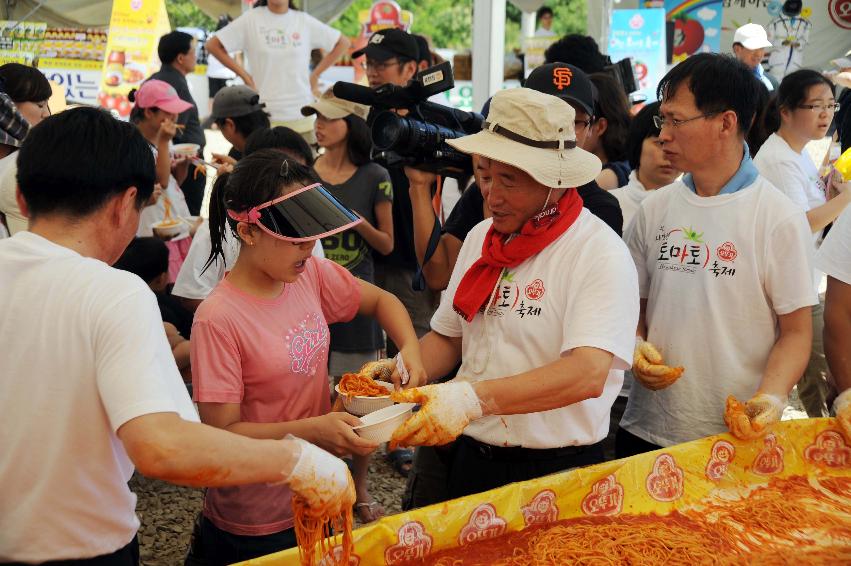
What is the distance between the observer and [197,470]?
145 cm

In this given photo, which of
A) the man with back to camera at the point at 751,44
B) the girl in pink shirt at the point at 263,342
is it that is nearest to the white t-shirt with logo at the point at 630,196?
the girl in pink shirt at the point at 263,342

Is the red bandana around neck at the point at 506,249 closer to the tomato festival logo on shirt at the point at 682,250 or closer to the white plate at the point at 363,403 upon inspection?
the white plate at the point at 363,403

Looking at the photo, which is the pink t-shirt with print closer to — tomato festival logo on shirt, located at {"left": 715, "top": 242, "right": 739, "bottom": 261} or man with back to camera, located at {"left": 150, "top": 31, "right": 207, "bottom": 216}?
tomato festival logo on shirt, located at {"left": 715, "top": 242, "right": 739, "bottom": 261}

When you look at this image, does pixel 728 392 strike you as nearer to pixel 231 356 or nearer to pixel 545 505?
pixel 545 505

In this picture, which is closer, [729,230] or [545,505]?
[545,505]

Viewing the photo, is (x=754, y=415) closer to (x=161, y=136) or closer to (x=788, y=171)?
(x=788, y=171)

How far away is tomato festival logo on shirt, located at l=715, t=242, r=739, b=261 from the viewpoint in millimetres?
2449

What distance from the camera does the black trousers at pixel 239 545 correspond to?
2.22 meters

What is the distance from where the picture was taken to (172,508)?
382 centimetres

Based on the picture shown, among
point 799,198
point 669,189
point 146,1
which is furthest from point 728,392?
point 146,1

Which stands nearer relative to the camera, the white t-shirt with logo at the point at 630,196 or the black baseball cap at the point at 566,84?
the black baseball cap at the point at 566,84

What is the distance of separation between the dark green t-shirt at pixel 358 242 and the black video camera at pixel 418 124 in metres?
1.15

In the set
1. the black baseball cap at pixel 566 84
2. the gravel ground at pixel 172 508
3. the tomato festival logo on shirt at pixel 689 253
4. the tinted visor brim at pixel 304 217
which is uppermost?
Result: the black baseball cap at pixel 566 84

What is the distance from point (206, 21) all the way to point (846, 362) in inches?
1036
